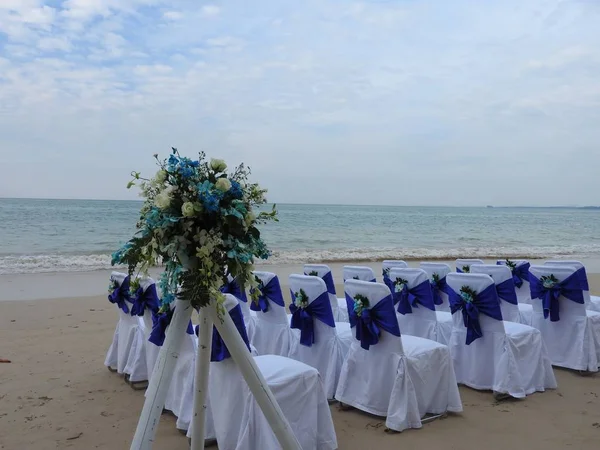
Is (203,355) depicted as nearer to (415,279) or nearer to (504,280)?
(415,279)

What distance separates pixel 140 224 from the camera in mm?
2189

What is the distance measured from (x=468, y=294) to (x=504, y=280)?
0.86 meters

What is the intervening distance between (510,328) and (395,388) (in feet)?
4.90

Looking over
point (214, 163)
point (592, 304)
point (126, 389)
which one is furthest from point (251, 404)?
point (592, 304)

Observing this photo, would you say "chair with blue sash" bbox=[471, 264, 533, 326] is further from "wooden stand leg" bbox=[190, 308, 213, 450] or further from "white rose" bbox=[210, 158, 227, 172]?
"white rose" bbox=[210, 158, 227, 172]

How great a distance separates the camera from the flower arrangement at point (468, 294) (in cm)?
446

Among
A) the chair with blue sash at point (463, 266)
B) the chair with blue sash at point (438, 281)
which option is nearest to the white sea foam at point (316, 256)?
the chair with blue sash at point (463, 266)

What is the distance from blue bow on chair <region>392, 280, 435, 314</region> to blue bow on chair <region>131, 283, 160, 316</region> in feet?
7.39

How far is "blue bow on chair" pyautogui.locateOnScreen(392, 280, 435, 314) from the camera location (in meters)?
4.85

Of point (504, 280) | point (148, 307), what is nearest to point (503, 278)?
point (504, 280)

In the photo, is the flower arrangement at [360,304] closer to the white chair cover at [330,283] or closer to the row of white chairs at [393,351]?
the row of white chairs at [393,351]

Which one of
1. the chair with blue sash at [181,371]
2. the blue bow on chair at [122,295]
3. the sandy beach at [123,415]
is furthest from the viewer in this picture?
the blue bow on chair at [122,295]

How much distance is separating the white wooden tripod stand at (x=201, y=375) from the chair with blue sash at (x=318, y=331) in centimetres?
200

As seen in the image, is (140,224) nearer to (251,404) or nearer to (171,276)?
(171,276)
